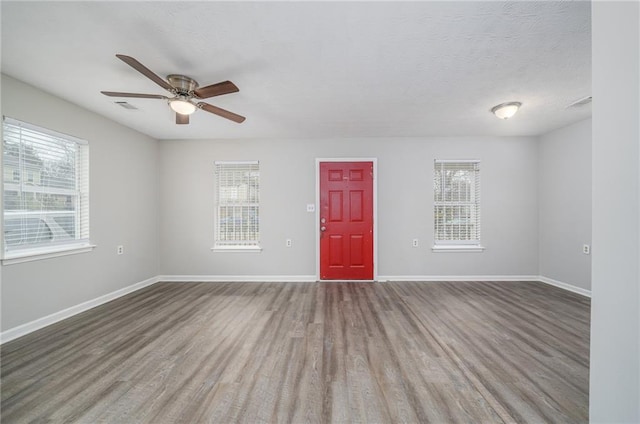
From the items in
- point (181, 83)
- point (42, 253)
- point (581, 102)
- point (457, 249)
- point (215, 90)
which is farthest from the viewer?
point (457, 249)

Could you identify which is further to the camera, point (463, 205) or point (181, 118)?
point (463, 205)

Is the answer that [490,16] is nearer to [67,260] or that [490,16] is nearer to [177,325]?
[177,325]

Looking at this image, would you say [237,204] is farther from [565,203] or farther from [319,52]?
[565,203]

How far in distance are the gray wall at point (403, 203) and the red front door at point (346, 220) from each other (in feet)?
0.62

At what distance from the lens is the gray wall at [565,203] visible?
139 inches

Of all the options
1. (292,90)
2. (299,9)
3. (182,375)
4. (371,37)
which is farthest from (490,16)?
(182,375)

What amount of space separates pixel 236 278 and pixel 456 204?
4.16 m

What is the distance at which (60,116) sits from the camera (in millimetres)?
2807

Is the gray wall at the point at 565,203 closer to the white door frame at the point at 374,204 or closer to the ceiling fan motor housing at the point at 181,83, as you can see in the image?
the white door frame at the point at 374,204

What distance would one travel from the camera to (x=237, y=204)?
14.4ft

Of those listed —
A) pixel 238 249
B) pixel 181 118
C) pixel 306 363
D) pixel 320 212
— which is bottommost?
pixel 306 363

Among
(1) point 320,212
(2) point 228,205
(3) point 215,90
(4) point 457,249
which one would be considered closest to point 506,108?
(4) point 457,249

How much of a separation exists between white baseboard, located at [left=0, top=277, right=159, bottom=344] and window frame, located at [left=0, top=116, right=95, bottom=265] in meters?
0.65

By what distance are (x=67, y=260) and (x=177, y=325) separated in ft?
5.25
